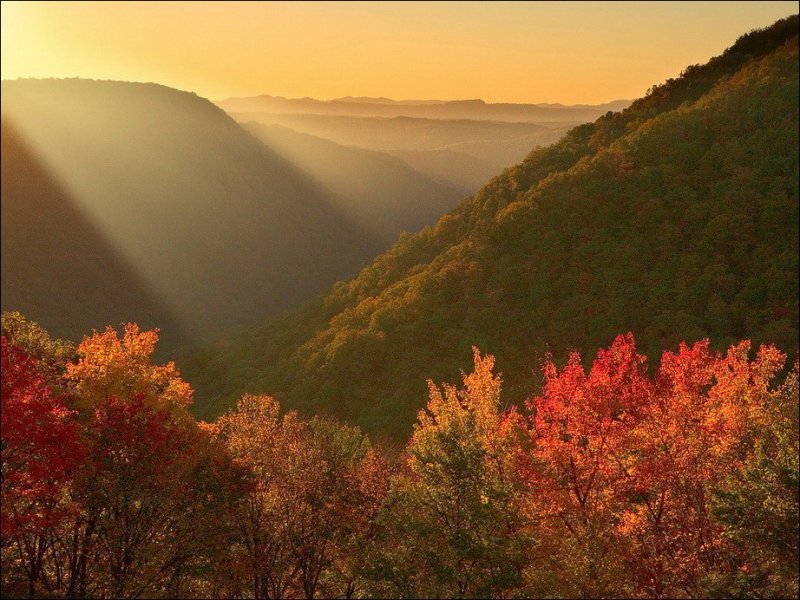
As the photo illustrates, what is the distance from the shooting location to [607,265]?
329ft

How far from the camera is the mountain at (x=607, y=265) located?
90.6m

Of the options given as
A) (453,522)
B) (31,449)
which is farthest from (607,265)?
(31,449)

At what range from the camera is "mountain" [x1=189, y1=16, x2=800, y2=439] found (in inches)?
3565

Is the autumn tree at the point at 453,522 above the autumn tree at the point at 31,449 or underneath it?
underneath

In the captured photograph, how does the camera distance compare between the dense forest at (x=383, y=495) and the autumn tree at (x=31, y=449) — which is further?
the autumn tree at (x=31, y=449)

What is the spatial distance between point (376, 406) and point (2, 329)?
68.5 metres

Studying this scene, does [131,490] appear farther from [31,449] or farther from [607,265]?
[607,265]

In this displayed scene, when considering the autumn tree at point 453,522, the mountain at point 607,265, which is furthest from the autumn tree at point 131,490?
the mountain at point 607,265

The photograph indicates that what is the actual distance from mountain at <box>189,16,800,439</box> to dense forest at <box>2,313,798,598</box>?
46670 mm

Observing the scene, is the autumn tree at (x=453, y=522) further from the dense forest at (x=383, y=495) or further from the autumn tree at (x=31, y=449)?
the autumn tree at (x=31, y=449)

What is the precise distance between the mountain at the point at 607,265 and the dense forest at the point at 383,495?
1837 inches

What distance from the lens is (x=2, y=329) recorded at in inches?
1339

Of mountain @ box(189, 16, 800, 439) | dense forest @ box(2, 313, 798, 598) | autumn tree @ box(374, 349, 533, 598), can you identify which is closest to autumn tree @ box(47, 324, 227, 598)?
dense forest @ box(2, 313, 798, 598)

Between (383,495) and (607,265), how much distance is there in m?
71.8
